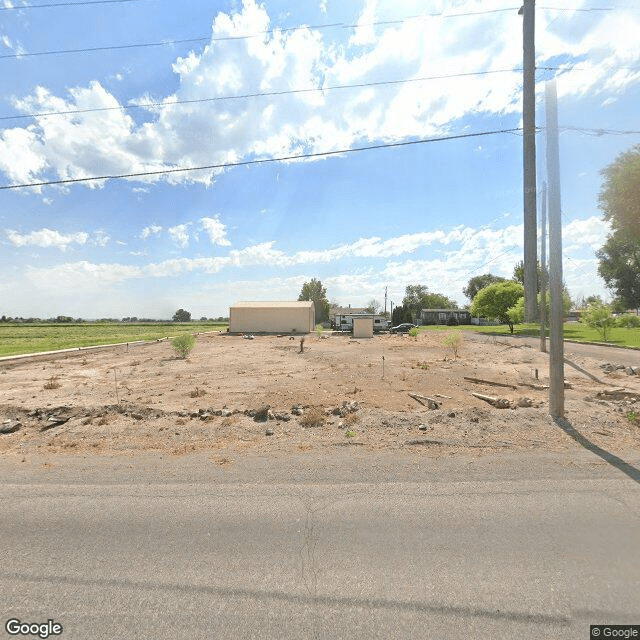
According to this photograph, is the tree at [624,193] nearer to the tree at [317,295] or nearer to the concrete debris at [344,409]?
the concrete debris at [344,409]

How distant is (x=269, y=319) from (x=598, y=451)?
1573 inches

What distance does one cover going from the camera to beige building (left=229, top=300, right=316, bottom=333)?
43.8 metres

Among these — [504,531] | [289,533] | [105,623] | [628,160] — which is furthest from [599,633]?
[628,160]

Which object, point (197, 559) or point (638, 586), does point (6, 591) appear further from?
point (638, 586)

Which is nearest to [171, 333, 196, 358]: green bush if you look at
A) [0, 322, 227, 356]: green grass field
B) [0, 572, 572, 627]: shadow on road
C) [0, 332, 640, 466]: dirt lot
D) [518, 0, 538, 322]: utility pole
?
[0, 332, 640, 466]: dirt lot

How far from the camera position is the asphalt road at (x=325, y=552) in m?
2.40

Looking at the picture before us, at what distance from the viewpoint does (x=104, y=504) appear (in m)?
3.96

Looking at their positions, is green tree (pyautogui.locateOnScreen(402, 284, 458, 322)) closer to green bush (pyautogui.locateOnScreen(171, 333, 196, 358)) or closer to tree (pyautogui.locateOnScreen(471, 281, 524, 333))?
tree (pyautogui.locateOnScreen(471, 281, 524, 333))

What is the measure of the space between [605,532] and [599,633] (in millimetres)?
1294

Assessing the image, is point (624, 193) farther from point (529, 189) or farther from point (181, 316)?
point (181, 316)

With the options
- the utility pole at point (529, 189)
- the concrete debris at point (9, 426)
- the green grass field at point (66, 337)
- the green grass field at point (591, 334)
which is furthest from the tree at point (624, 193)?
the green grass field at point (66, 337)

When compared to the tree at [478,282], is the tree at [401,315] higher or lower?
lower

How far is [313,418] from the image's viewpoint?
23.2ft

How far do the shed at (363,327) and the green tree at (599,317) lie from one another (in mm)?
18504
